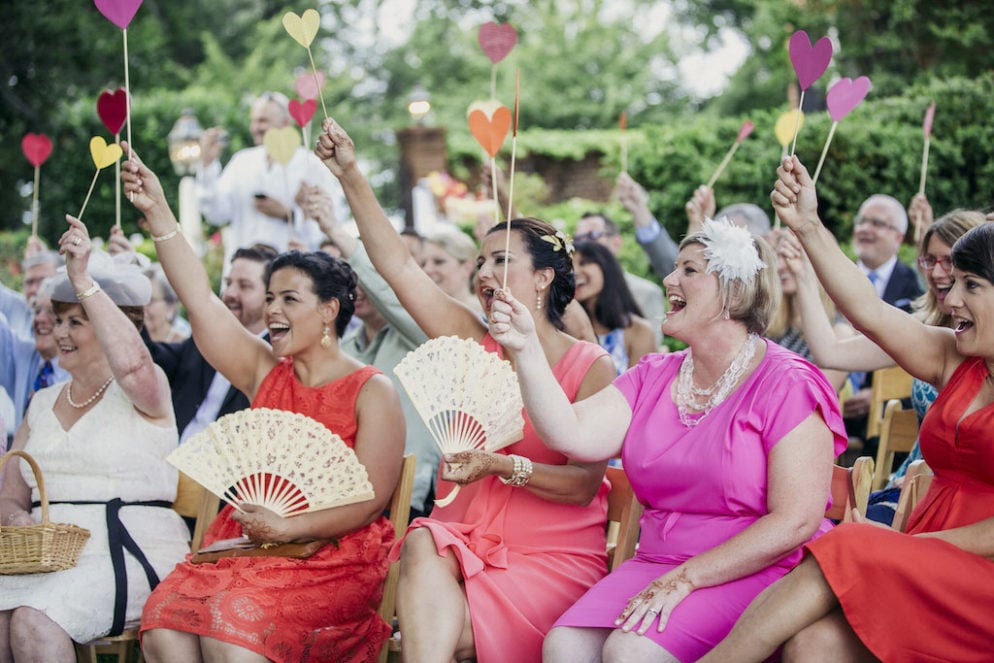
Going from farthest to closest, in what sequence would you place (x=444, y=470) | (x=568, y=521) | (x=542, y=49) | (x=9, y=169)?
(x=542, y=49)
(x=9, y=169)
(x=568, y=521)
(x=444, y=470)

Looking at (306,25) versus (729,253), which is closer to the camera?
(729,253)

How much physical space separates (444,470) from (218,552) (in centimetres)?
89

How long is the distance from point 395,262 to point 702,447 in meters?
1.23

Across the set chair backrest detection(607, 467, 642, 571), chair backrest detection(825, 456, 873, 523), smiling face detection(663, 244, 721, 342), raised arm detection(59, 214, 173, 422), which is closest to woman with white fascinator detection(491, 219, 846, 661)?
smiling face detection(663, 244, 721, 342)

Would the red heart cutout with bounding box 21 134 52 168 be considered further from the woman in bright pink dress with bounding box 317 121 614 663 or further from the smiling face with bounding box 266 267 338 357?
the woman in bright pink dress with bounding box 317 121 614 663

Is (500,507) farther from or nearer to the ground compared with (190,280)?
nearer to the ground

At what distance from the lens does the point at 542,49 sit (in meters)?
22.8

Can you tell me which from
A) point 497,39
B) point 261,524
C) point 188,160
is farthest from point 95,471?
point 188,160

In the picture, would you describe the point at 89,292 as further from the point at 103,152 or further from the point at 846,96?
the point at 846,96

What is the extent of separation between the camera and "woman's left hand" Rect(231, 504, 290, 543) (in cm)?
349

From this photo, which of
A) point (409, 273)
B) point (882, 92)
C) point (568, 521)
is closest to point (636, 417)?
point (568, 521)

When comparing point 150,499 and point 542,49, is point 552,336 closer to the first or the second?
point 150,499

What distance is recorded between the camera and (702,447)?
3.10 metres

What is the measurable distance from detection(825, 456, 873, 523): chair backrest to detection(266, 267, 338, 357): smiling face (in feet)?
5.84
